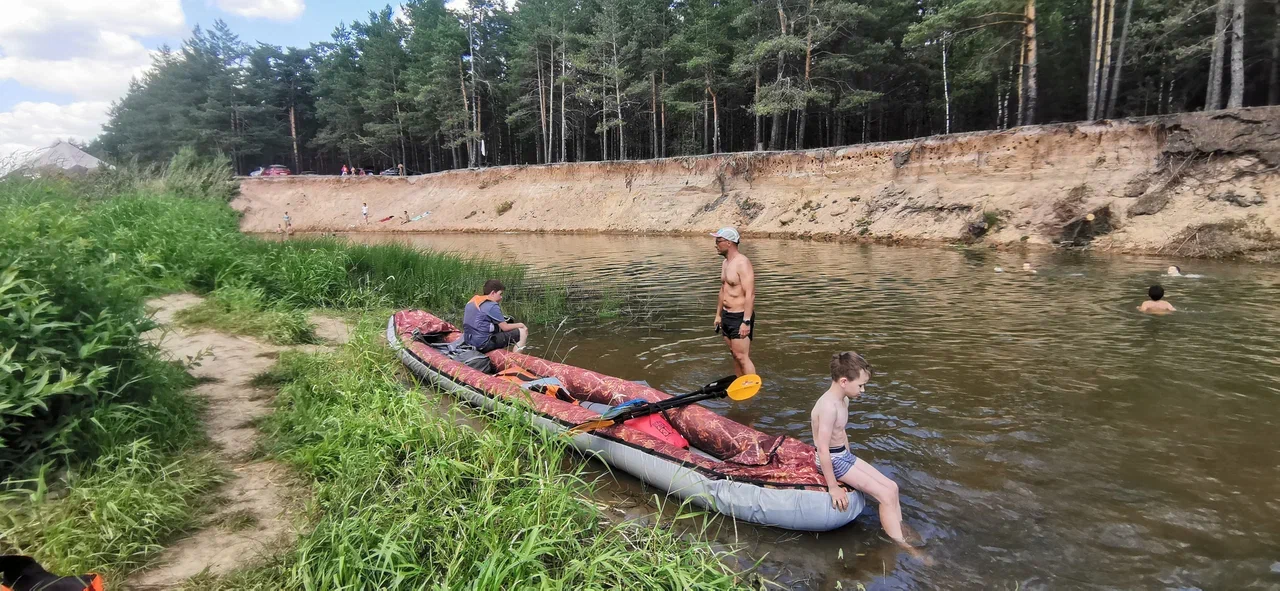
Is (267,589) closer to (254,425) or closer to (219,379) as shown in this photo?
(254,425)

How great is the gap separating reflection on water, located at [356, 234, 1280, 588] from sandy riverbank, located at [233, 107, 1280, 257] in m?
4.69

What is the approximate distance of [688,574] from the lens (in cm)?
304

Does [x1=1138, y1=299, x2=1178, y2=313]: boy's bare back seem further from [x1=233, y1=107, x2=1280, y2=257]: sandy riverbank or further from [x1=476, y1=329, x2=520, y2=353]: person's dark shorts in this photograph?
[x1=476, y1=329, x2=520, y2=353]: person's dark shorts

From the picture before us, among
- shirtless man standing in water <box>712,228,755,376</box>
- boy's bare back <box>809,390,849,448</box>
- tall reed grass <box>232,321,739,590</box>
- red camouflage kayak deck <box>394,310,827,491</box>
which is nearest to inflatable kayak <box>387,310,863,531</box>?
red camouflage kayak deck <box>394,310,827,491</box>

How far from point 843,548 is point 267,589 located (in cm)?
321

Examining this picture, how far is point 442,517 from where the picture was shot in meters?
3.26

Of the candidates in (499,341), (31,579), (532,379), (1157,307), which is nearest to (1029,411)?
(532,379)

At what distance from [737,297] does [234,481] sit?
15.5 ft

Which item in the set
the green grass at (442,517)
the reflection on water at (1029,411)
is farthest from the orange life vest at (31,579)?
the reflection on water at (1029,411)

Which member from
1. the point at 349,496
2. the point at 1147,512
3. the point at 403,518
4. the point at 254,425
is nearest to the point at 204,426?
the point at 254,425

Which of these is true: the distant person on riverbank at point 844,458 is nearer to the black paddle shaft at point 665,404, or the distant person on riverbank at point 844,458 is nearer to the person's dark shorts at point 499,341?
the black paddle shaft at point 665,404

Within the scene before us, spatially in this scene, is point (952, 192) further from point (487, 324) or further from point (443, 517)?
point (443, 517)

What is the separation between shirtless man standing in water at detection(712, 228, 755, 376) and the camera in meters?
6.34

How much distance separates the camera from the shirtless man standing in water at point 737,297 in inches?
249
